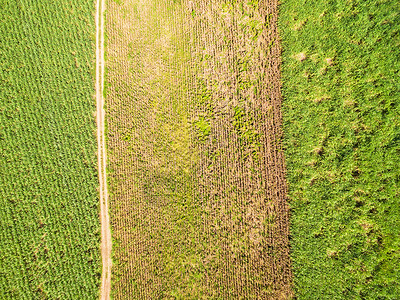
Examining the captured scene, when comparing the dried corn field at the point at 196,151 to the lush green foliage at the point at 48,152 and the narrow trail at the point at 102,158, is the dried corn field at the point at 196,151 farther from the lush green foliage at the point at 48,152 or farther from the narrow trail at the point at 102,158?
the lush green foliage at the point at 48,152

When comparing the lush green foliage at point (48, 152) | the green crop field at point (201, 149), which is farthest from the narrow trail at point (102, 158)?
the lush green foliage at point (48, 152)

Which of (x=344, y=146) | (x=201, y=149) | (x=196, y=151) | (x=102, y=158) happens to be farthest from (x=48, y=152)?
(x=344, y=146)

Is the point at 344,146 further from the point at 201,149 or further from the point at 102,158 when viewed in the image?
the point at 102,158

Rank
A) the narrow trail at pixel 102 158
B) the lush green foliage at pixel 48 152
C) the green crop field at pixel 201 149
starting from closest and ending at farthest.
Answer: the green crop field at pixel 201 149 < the lush green foliage at pixel 48 152 < the narrow trail at pixel 102 158

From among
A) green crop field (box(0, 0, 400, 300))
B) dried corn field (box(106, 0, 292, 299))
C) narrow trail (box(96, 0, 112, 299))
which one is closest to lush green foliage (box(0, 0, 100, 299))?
green crop field (box(0, 0, 400, 300))

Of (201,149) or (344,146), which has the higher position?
(201,149)

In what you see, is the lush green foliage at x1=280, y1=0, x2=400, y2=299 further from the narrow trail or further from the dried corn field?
the narrow trail

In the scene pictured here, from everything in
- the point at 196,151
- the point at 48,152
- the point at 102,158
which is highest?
the point at 48,152
